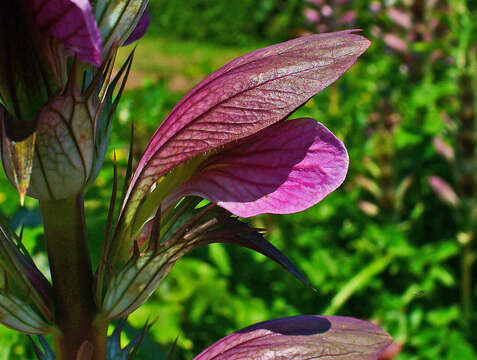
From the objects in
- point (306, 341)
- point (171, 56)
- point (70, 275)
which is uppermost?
point (171, 56)

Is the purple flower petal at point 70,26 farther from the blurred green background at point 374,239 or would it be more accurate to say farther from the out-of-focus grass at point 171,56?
the out-of-focus grass at point 171,56

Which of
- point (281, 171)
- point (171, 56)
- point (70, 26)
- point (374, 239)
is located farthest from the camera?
point (171, 56)

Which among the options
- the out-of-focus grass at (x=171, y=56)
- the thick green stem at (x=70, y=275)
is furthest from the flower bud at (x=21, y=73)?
the out-of-focus grass at (x=171, y=56)

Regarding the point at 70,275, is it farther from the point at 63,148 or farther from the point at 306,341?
the point at 306,341

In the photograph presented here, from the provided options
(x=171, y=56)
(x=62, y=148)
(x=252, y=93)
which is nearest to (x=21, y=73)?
(x=62, y=148)

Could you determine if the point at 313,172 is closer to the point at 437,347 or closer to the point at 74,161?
the point at 74,161

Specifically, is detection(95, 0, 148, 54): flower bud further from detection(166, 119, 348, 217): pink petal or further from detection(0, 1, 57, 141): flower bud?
detection(166, 119, 348, 217): pink petal

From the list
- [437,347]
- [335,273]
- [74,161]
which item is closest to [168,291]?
[335,273]

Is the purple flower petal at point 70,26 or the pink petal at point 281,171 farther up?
the purple flower petal at point 70,26
